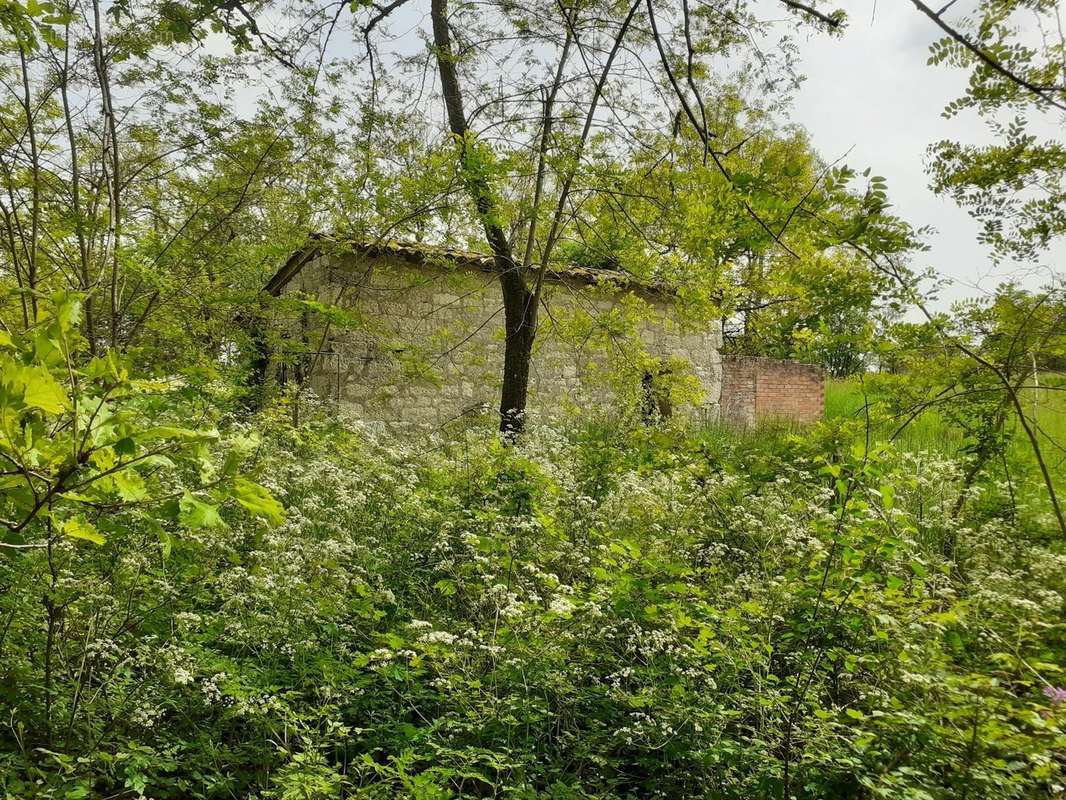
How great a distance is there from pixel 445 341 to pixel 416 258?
1282mm

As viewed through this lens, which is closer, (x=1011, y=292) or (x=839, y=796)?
(x=839, y=796)

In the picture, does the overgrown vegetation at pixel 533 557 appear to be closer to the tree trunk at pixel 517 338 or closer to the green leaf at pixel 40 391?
the green leaf at pixel 40 391

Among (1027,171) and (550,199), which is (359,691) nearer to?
(1027,171)

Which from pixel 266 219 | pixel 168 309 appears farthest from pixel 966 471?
pixel 266 219

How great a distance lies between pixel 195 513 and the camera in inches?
53.2

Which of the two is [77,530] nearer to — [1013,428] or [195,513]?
[195,513]

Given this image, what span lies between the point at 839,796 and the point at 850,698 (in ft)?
2.47

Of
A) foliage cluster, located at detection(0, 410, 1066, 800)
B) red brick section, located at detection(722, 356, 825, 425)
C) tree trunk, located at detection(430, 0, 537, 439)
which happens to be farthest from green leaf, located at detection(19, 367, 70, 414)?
red brick section, located at detection(722, 356, 825, 425)

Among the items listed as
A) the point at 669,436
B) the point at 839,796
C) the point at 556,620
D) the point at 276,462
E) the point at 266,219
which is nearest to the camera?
the point at 839,796

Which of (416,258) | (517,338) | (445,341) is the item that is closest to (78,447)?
(517,338)

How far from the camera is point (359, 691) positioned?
276cm

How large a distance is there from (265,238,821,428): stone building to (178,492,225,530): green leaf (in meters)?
6.71

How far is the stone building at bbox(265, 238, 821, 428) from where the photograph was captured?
8320 millimetres

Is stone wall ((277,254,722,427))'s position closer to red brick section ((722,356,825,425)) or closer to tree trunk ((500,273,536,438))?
tree trunk ((500,273,536,438))
